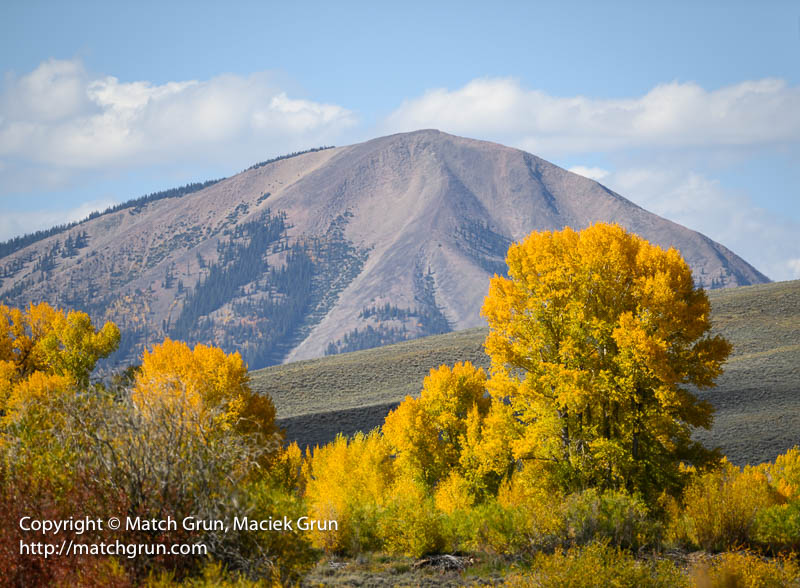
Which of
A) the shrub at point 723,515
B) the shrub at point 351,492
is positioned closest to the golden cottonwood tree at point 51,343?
the shrub at point 351,492

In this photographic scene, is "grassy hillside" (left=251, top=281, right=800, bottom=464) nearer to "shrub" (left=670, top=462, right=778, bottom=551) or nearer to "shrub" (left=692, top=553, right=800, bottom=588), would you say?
"shrub" (left=670, top=462, right=778, bottom=551)

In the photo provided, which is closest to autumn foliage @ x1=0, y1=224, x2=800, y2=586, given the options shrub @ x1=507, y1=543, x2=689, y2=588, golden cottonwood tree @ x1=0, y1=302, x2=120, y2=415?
shrub @ x1=507, y1=543, x2=689, y2=588

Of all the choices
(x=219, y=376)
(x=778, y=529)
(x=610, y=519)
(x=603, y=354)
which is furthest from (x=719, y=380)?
(x=610, y=519)

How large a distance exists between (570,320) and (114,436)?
19.5 m

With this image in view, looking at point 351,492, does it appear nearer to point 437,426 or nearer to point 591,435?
point 437,426

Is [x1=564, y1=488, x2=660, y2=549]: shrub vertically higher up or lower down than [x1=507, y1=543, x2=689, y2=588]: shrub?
lower down

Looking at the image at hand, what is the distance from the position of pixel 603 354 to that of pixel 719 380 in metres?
63.5

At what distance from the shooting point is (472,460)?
45094 mm

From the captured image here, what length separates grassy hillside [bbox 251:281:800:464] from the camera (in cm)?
6862

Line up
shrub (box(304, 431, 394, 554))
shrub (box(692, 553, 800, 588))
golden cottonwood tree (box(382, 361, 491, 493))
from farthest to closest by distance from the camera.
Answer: golden cottonwood tree (box(382, 361, 491, 493)), shrub (box(304, 431, 394, 554)), shrub (box(692, 553, 800, 588))

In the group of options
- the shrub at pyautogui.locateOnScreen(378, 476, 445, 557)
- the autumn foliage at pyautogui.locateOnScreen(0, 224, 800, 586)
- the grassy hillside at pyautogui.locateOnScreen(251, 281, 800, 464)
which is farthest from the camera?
the grassy hillside at pyautogui.locateOnScreen(251, 281, 800, 464)

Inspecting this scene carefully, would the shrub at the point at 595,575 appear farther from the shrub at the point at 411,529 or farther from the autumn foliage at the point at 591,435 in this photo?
the shrub at the point at 411,529

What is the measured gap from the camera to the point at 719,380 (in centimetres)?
8569

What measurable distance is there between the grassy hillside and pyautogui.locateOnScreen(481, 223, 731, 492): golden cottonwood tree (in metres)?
39.1
